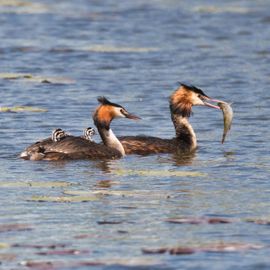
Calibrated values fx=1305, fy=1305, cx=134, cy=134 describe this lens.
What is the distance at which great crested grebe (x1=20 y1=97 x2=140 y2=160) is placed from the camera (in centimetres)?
1809

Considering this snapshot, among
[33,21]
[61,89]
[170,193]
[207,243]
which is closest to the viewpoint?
[207,243]

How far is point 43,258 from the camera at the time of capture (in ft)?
40.2

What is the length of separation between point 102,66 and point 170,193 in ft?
44.8

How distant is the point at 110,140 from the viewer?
18.9m

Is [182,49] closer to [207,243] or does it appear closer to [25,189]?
[25,189]

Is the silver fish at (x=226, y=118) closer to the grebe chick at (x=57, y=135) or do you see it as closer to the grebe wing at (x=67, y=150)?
A: the grebe wing at (x=67, y=150)

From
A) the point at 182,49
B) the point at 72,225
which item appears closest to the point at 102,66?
the point at 182,49

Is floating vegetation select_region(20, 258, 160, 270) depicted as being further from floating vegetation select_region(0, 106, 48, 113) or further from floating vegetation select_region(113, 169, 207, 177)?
floating vegetation select_region(0, 106, 48, 113)

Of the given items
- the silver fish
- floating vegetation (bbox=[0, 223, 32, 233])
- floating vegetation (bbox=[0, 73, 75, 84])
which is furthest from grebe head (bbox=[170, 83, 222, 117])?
floating vegetation (bbox=[0, 223, 32, 233])

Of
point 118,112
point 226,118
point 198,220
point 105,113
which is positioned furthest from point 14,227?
point 226,118

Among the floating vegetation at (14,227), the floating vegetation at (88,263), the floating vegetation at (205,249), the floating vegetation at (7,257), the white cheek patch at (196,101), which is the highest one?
the white cheek patch at (196,101)

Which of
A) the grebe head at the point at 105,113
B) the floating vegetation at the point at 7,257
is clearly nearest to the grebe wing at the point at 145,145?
the grebe head at the point at 105,113

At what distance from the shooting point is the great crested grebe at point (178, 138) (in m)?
19.2

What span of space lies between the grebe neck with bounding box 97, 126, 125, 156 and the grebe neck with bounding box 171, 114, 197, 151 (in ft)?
3.70
